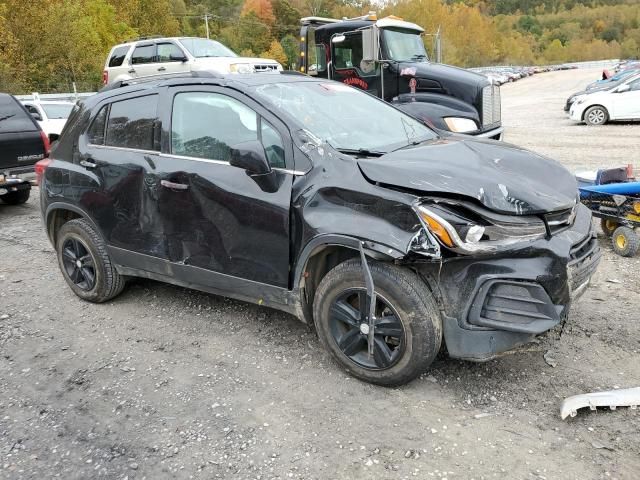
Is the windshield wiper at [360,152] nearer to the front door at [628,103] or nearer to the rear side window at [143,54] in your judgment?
the rear side window at [143,54]

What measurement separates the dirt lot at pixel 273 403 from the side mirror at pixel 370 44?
549 centimetres

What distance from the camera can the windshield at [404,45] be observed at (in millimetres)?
9453

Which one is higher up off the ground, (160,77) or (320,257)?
(160,77)

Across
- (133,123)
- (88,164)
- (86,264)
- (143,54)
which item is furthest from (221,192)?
→ (143,54)

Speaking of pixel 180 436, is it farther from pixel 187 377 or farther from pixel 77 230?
pixel 77 230

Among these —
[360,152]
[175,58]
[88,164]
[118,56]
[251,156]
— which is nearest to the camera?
[251,156]

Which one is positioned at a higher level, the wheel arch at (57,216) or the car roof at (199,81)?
the car roof at (199,81)

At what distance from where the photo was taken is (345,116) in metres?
3.96

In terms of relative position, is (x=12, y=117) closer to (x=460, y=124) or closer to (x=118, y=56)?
(x=460, y=124)

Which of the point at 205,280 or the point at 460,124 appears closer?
the point at 205,280

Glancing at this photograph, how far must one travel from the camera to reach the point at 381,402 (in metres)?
3.18

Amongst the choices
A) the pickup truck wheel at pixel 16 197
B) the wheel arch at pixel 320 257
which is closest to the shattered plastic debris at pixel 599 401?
the wheel arch at pixel 320 257

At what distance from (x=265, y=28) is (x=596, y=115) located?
242 feet

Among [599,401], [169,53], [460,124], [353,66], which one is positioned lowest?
[599,401]
